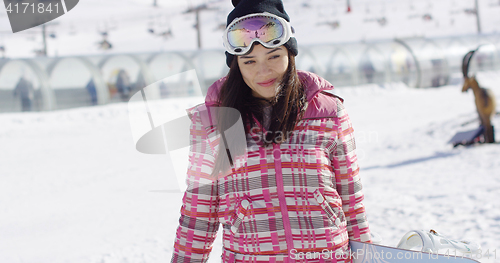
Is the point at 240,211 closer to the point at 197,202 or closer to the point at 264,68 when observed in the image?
the point at 197,202

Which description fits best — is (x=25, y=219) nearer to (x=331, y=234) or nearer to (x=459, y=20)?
(x=331, y=234)

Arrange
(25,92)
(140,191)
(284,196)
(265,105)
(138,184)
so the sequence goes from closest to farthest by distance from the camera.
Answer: (284,196)
(265,105)
(140,191)
(138,184)
(25,92)

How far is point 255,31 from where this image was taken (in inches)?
56.2

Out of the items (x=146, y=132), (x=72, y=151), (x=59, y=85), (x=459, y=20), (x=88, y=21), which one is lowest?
(x=72, y=151)

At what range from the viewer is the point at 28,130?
11.8 meters

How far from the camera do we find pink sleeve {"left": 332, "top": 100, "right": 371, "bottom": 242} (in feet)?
4.64

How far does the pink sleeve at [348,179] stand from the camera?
55.6 inches

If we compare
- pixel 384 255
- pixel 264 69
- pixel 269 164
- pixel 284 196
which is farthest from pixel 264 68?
pixel 384 255

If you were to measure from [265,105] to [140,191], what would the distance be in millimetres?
4771

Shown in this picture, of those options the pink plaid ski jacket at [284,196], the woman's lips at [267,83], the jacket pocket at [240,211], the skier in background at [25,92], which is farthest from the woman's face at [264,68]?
the skier in background at [25,92]

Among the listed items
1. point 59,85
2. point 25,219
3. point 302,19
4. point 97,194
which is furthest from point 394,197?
point 302,19

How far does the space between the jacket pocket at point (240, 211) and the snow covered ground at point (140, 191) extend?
611 millimetres

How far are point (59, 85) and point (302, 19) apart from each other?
6560 centimetres

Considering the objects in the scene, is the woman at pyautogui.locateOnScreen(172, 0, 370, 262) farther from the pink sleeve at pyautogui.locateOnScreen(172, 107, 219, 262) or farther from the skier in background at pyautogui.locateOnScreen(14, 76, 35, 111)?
the skier in background at pyautogui.locateOnScreen(14, 76, 35, 111)
